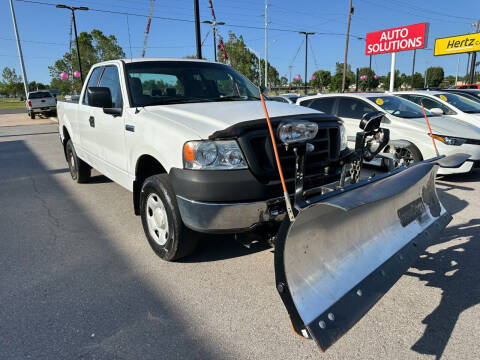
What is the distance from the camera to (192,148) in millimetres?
2701

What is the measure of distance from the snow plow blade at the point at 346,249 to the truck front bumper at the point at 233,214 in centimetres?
50

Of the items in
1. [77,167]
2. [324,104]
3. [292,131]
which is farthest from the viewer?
[324,104]

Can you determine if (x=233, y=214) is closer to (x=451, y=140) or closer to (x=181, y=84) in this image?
(x=181, y=84)

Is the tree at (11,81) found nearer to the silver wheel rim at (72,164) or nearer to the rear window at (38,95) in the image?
the rear window at (38,95)

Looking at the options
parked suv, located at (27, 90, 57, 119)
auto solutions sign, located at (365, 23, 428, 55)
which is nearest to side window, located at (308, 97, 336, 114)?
auto solutions sign, located at (365, 23, 428, 55)

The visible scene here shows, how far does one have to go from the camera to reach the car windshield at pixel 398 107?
697 centimetres

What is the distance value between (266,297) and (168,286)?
0.83 metres

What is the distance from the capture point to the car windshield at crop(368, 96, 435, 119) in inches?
274

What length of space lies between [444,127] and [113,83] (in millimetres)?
5635

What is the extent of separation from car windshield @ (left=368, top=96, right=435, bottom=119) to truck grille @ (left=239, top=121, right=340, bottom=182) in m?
4.43

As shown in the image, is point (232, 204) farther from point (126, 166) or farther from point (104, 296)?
point (126, 166)

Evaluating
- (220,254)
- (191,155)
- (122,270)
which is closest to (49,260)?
(122,270)

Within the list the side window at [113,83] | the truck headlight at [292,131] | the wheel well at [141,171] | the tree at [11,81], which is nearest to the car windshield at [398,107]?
the side window at [113,83]

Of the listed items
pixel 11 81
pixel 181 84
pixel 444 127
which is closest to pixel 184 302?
pixel 181 84
